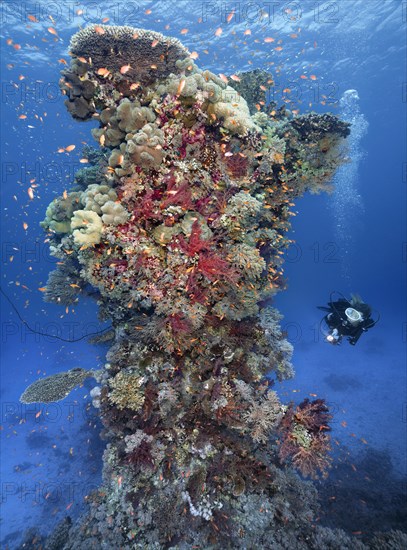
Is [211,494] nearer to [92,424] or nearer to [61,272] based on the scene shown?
[61,272]

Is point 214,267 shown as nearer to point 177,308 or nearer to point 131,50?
point 177,308

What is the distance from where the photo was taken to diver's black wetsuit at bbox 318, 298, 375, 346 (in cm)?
828

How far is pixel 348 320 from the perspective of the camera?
8.23 metres

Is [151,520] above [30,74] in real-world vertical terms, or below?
below

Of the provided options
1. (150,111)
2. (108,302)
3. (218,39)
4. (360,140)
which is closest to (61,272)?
(108,302)

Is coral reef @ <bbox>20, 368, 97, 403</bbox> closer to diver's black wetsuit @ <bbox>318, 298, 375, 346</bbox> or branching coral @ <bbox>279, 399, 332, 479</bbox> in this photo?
branching coral @ <bbox>279, 399, 332, 479</bbox>

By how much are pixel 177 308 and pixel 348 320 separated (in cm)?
511

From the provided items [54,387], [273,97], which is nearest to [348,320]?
[54,387]

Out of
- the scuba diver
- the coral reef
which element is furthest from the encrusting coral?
the scuba diver

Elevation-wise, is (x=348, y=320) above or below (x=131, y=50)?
below

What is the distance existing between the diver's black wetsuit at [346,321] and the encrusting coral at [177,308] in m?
3.15

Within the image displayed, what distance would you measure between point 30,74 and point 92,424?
3054 centimetres

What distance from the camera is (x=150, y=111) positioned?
582 centimetres

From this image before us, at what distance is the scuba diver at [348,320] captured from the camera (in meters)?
8.20
